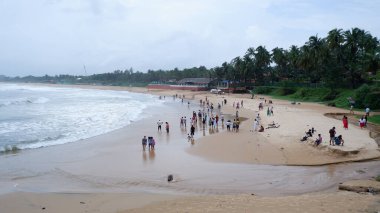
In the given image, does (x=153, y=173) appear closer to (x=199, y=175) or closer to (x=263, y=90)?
(x=199, y=175)

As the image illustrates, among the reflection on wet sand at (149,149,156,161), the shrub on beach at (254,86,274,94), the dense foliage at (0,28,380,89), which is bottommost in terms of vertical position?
the reflection on wet sand at (149,149,156,161)

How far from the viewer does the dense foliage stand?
48750 mm

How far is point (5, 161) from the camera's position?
771 inches

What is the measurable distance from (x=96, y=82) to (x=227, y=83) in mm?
118682

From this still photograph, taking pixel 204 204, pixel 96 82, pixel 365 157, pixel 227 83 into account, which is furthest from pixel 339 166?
pixel 96 82

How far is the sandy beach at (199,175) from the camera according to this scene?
11.4 m

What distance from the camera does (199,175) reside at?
1556cm

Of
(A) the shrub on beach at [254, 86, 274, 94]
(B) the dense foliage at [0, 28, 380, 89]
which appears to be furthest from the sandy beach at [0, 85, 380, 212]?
(A) the shrub on beach at [254, 86, 274, 94]

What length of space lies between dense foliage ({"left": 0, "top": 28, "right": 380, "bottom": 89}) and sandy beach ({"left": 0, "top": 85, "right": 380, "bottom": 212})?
22.9 meters

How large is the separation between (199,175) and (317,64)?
49.0m

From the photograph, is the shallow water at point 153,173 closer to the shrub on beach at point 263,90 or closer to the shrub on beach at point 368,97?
the shrub on beach at point 368,97

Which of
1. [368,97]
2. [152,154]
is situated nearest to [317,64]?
[368,97]

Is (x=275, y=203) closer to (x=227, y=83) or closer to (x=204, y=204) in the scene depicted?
(x=204, y=204)

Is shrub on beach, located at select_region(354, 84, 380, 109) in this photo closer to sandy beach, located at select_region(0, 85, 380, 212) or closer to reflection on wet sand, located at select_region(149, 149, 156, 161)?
sandy beach, located at select_region(0, 85, 380, 212)
